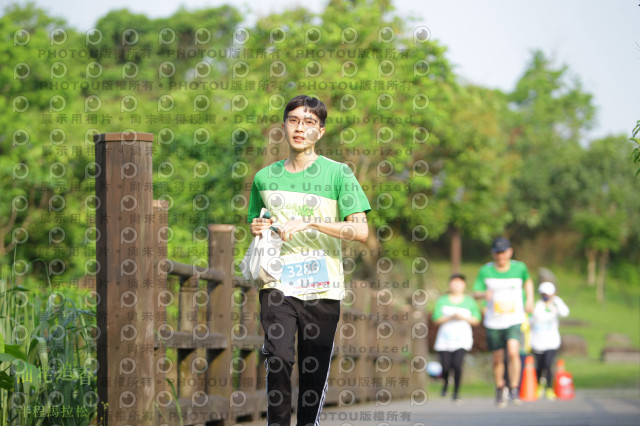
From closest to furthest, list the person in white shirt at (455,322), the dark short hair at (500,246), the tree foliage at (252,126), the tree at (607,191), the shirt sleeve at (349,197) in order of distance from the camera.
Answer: the shirt sleeve at (349,197) → the dark short hair at (500,246) → the person in white shirt at (455,322) → the tree foliage at (252,126) → the tree at (607,191)

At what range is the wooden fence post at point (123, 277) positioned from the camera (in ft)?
15.8

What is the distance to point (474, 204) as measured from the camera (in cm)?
3869

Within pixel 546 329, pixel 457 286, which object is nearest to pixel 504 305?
pixel 457 286

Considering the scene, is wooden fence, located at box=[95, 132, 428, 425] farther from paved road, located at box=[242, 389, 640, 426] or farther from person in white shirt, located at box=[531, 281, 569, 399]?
person in white shirt, located at box=[531, 281, 569, 399]

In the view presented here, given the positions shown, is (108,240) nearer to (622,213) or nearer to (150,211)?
(150,211)

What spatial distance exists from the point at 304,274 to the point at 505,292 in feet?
20.8

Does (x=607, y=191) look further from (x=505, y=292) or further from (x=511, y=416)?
(x=511, y=416)

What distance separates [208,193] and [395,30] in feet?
38.2

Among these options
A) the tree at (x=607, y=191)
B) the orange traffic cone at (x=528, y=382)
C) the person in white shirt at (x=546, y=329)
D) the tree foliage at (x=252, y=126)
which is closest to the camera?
the orange traffic cone at (x=528, y=382)

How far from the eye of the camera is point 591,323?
38312 mm

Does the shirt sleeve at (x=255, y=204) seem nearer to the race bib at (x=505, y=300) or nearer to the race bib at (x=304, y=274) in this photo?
the race bib at (x=304, y=274)

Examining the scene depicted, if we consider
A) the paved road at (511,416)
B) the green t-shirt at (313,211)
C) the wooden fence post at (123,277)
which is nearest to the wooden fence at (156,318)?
the wooden fence post at (123,277)

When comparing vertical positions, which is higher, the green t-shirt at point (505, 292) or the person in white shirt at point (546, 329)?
the green t-shirt at point (505, 292)

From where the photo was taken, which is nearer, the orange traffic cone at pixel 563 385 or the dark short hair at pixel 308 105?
the dark short hair at pixel 308 105
